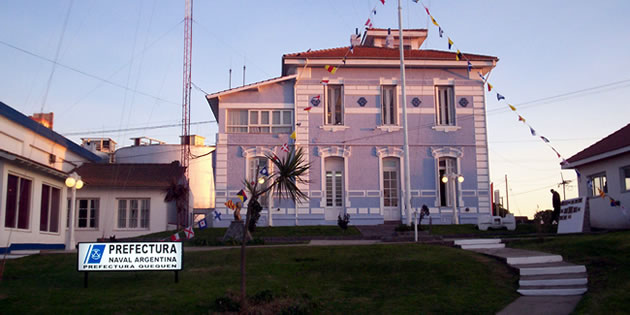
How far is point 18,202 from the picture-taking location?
21.7m

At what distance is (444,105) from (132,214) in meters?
16.9

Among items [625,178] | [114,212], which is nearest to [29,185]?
[114,212]

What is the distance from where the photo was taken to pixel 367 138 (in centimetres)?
2941

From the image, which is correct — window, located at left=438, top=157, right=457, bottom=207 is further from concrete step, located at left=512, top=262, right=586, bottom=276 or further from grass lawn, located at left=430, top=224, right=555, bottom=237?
A: concrete step, located at left=512, top=262, right=586, bottom=276

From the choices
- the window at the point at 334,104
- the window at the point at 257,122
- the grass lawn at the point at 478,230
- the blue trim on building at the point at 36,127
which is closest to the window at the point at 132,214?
the blue trim on building at the point at 36,127

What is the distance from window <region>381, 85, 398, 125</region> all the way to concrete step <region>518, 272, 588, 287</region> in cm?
1705

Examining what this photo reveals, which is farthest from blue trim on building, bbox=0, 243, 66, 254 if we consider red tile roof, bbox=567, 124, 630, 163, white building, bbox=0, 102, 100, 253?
red tile roof, bbox=567, 124, 630, 163

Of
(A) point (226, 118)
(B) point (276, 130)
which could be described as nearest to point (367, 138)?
(B) point (276, 130)

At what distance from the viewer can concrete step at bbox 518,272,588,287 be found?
12.8 meters

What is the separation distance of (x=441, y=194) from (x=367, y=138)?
14.9ft

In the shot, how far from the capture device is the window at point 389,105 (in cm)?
2984

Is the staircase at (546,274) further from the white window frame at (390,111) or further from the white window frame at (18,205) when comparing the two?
the white window frame at (18,205)

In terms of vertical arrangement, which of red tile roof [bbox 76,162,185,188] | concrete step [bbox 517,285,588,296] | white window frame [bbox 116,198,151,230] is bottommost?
concrete step [bbox 517,285,588,296]

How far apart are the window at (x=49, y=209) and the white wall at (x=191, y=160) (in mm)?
17933
